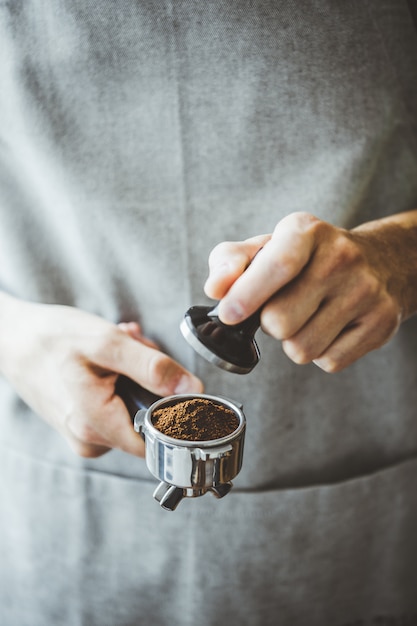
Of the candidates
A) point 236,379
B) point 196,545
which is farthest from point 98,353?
point 196,545

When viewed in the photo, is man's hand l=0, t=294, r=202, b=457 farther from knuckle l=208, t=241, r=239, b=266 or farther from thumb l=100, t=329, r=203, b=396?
→ knuckle l=208, t=241, r=239, b=266

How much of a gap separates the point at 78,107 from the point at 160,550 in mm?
442

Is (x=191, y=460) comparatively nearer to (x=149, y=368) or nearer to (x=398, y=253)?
(x=149, y=368)

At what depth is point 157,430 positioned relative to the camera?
0.28 m

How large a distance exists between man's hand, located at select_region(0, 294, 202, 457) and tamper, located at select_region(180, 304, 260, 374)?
96 millimetres

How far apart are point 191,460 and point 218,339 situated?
66 mm

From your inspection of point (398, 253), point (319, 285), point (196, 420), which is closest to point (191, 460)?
point (196, 420)

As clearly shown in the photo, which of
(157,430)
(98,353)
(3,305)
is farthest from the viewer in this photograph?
(3,305)

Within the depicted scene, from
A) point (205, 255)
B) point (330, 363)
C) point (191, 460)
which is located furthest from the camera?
point (205, 255)

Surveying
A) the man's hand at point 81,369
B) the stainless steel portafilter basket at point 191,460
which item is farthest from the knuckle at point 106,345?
the stainless steel portafilter basket at point 191,460

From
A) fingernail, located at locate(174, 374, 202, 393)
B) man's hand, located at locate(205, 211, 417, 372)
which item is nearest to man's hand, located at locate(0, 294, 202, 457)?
fingernail, located at locate(174, 374, 202, 393)

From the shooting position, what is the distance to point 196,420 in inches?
11.3

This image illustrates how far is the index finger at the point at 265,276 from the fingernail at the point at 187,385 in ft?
0.35

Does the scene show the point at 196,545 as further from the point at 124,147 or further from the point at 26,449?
the point at 124,147
